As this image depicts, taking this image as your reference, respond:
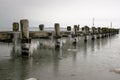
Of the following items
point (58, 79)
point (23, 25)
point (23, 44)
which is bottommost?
point (58, 79)

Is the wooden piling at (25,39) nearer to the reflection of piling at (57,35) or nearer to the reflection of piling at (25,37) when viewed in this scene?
the reflection of piling at (25,37)

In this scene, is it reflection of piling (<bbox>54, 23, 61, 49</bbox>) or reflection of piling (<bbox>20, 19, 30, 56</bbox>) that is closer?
reflection of piling (<bbox>20, 19, 30, 56</bbox>)

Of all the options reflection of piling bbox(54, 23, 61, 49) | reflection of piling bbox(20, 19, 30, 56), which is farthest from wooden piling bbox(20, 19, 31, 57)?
reflection of piling bbox(54, 23, 61, 49)

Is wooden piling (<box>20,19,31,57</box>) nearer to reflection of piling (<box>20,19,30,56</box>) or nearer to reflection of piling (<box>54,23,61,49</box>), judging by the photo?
reflection of piling (<box>20,19,30,56</box>)

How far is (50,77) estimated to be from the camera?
862 cm

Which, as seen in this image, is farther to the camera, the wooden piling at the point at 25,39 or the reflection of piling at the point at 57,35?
the reflection of piling at the point at 57,35

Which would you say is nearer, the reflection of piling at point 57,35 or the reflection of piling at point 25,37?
the reflection of piling at point 25,37

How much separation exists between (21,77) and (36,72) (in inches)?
40.0

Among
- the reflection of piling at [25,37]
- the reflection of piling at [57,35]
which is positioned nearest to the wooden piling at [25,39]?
the reflection of piling at [25,37]

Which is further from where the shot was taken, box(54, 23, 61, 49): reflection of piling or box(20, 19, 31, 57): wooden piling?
box(54, 23, 61, 49): reflection of piling

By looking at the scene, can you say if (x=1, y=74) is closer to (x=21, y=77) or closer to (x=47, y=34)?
(x=21, y=77)

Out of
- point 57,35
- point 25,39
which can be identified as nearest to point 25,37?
point 25,39

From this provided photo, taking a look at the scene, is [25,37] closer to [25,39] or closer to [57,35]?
[25,39]

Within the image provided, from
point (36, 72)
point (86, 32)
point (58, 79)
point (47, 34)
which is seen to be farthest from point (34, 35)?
point (86, 32)
